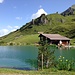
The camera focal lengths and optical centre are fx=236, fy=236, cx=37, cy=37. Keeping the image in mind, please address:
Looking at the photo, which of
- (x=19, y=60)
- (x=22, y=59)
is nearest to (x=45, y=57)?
(x=19, y=60)

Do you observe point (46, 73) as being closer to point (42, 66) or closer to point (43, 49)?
point (42, 66)

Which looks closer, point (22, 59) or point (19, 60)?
point (19, 60)

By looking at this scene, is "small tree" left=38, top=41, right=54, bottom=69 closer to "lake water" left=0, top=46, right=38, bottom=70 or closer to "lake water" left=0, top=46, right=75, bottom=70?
"lake water" left=0, top=46, right=75, bottom=70

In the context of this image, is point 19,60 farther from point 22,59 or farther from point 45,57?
point 45,57

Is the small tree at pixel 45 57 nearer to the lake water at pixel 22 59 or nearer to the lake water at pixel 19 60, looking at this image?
the lake water at pixel 22 59

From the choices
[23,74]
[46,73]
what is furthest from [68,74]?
[23,74]

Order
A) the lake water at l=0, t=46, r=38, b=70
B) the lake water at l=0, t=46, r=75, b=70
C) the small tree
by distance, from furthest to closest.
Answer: the lake water at l=0, t=46, r=75, b=70, the lake water at l=0, t=46, r=38, b=70, the small tree

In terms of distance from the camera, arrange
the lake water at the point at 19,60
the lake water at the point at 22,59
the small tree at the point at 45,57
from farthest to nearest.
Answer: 1. the lake water at the point at 22,59
2. the lake water at the point at 19,60
3. the small tree at the point at 45,57

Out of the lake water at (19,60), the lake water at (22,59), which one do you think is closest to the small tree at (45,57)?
the lake water at (22,59)

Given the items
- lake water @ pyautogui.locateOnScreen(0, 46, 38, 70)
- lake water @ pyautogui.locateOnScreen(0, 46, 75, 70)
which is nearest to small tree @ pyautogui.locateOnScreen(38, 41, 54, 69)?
lake water @ pyautogui.locateOnScreen(0, 46, 75, 70)

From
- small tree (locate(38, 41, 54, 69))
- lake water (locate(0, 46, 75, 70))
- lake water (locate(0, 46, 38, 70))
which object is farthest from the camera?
lake water (locate(0, 46, 75, 70))

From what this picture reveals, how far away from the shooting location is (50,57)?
3591 centimetres

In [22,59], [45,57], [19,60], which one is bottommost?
[19,60]

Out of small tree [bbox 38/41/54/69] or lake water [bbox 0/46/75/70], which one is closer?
small tree [bbox 38/41/54/69]
